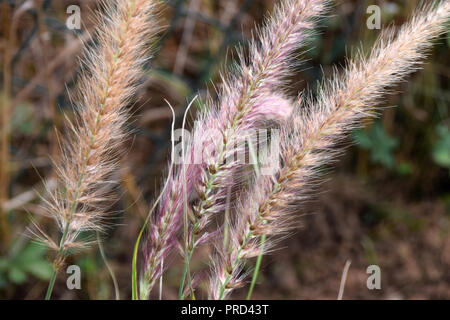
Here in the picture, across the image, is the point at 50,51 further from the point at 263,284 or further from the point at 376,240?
the point at 376,240

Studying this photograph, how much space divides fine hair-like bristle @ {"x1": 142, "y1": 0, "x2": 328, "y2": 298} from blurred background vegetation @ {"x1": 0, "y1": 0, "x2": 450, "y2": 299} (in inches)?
33.8

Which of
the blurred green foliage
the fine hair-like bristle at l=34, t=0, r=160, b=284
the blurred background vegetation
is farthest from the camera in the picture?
the blurred green foliage

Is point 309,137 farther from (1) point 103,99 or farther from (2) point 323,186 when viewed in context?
(2) point 323,186

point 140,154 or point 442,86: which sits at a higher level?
point 442,86

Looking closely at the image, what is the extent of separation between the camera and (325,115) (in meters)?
0.77

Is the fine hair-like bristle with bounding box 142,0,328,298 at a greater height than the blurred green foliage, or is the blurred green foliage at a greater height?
the blurred green foliage

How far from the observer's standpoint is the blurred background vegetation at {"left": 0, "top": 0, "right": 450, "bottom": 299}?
1727 mm

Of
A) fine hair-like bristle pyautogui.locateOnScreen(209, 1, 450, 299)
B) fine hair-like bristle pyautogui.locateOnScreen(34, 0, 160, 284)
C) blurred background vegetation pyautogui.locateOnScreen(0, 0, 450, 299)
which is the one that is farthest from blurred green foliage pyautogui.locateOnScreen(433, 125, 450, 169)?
fine hair-like bristle pyautogui.locateOnScreen(34, 0, 160, 284)

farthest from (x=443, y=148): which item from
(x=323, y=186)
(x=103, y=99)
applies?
(x=103, y=99)

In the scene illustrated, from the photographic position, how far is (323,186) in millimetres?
Answer: 2215

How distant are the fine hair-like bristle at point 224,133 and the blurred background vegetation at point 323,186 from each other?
86cm

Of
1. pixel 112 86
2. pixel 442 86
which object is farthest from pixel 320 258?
pixel 112 86

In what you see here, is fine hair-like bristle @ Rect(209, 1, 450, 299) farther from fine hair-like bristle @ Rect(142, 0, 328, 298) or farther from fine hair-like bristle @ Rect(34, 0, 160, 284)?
fine hair-like bristle @ Rect(34, 0, 160, 284)
